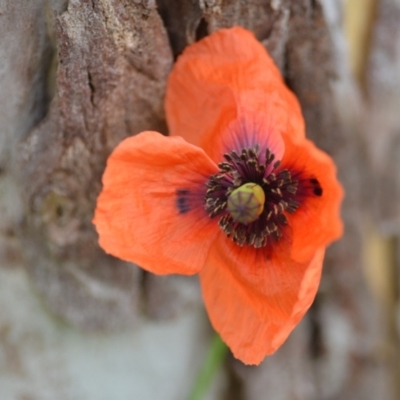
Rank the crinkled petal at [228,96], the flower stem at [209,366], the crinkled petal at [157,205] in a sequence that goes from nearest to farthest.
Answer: the crinkled petal at [157,205] → the crinkled petal at [228,96] → the flower stem at [209,366]

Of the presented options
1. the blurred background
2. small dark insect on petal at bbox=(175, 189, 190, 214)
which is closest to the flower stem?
the blurred background

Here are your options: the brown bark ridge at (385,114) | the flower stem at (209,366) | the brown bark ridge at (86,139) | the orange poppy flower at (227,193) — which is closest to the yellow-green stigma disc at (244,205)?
the orange poppy flower at (227,193)

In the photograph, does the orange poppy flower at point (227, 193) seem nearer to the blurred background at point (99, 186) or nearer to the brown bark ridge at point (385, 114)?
the blurred background at point (99, 186)

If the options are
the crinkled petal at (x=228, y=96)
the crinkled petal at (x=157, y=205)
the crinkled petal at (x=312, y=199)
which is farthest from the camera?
the crinkled petal at (x=228, y=96)

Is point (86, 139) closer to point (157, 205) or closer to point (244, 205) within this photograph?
point (157, 205)

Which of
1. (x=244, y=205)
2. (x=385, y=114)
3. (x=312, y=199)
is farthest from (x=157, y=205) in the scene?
(x=385, y=114)

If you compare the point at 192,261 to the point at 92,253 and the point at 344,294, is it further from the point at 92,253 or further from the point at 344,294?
the point at 344,294

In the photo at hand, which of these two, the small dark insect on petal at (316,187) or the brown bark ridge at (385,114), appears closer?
the small dark insect on petal at (316,187)
